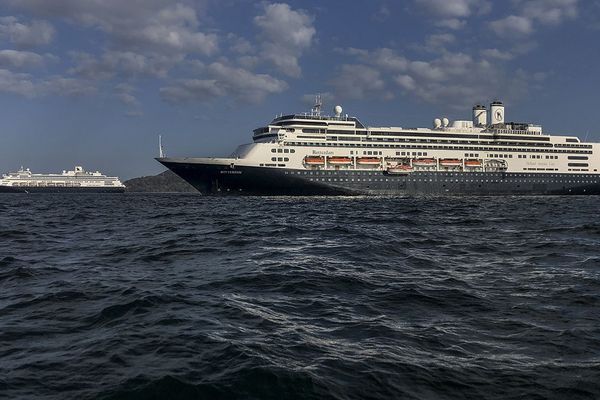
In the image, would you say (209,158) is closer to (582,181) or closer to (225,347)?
(225,347)

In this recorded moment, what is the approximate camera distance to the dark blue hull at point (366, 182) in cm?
6775

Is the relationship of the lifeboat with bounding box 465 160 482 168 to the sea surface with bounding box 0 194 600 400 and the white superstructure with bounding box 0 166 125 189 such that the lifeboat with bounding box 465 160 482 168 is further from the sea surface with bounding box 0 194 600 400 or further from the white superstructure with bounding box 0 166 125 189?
the white superstructure with bounding box 0 166 125 189

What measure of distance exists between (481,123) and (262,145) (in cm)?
5177

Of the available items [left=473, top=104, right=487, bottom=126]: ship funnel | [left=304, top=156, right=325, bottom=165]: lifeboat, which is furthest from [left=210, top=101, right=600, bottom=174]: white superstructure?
[left=473, top=104, right=487, bottom=126]: ship funnel

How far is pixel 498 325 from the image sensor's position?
6.96m

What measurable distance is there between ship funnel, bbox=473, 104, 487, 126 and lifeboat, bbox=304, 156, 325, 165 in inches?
1652

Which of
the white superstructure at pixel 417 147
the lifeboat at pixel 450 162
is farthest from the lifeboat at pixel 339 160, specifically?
the lifeboat at pixel 450 162

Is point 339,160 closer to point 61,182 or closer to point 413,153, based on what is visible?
point 413,153

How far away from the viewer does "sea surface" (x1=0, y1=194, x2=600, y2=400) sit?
4.82 metres

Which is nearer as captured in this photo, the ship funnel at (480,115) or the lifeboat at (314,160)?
the lifeboat at (314,160)

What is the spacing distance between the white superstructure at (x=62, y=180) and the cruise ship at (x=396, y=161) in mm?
93245

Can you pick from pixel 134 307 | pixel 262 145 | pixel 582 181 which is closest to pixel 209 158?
pixel 262 145

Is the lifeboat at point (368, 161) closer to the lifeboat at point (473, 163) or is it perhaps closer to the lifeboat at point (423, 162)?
the lifeboat at point (423, 162)

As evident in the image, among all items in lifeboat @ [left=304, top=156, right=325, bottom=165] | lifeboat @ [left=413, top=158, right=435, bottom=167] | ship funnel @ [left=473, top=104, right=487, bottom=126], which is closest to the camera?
lifeboat @ [left=304, top=156, right=325, bottom=165]
